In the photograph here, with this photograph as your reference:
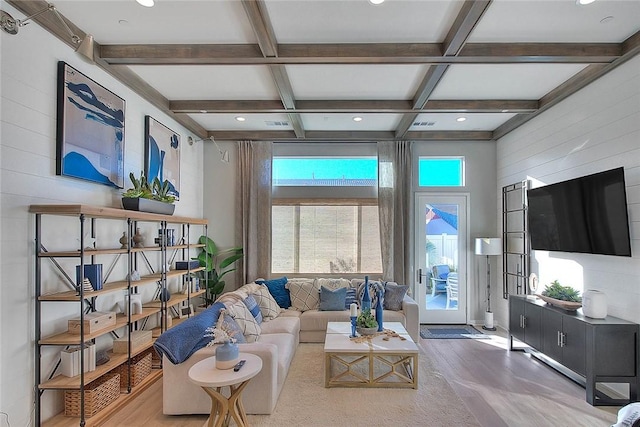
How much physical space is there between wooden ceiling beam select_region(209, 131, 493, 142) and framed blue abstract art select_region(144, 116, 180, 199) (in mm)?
1080

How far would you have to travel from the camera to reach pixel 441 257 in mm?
6016

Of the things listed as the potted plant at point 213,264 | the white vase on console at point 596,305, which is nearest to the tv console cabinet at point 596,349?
the white vase on console at point 596,305

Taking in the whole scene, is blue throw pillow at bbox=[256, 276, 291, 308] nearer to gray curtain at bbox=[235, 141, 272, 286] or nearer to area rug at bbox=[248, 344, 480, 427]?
gray curtain at bbox=[235, 141, 272, 286]

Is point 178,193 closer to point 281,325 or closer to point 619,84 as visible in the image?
point 281,325

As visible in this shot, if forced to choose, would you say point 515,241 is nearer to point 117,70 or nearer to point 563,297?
point 563,297

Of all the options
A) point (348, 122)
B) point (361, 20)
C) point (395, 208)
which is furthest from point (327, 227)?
point (361, 20)

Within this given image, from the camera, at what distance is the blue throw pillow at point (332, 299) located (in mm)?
5133

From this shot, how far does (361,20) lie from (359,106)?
1.73 meters

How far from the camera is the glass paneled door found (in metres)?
5.98

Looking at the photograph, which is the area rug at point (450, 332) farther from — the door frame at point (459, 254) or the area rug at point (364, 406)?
the area rug at point (364, 406)

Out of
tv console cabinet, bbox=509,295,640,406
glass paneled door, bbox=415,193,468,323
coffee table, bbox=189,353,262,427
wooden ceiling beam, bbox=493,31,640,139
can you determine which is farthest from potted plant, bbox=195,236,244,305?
wooden ceiling beam, bbox=493,31,640,139

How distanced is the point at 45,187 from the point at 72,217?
36 cm

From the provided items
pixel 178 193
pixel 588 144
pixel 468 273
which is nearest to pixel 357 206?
pixel 468 273

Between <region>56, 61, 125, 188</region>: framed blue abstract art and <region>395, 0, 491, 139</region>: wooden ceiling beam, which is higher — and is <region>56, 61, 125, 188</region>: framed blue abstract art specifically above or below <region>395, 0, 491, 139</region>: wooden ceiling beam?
below
